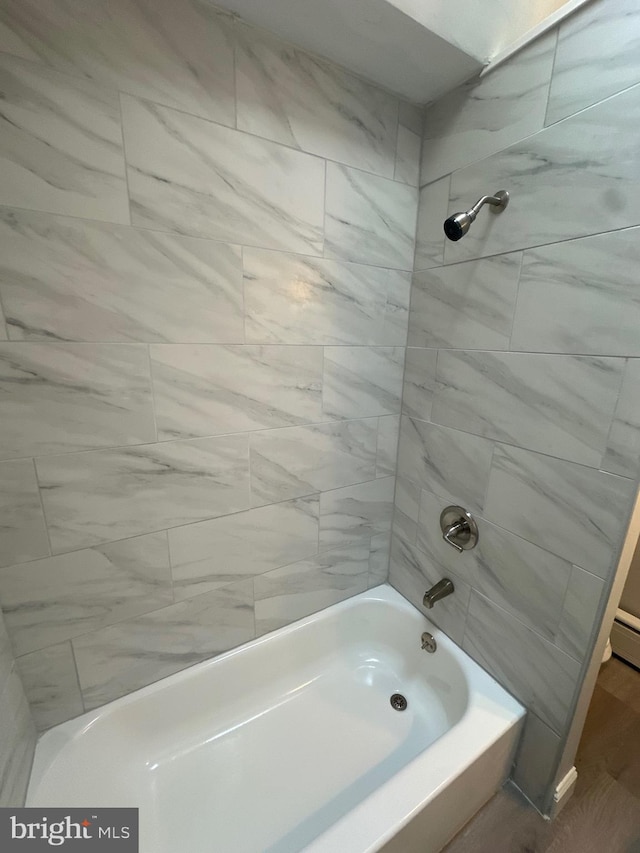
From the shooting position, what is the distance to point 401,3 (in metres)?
0.80

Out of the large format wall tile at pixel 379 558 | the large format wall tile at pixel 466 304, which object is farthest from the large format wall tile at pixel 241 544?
the large format wall tile at pixel 466 304

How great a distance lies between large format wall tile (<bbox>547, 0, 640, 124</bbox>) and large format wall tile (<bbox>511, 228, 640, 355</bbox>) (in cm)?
30

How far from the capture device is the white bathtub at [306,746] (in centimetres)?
91

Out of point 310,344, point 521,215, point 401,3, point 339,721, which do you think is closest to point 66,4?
point 401,3

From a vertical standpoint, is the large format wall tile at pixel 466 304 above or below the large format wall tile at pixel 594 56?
below

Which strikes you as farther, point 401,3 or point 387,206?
point 387,206

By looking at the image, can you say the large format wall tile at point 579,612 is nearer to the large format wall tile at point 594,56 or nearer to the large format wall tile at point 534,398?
the large format wall tile at point 534,398

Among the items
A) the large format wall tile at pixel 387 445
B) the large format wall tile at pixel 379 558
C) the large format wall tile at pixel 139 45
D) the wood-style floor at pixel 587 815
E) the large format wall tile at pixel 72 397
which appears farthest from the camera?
the large format wall tile at pixel 379 558

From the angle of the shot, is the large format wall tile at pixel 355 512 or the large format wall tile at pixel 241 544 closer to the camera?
the large format wall tile at pixel 241 544

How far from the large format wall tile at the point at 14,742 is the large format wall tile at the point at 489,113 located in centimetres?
185

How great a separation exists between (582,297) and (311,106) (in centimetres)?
90

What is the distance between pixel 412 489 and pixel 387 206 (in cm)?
104

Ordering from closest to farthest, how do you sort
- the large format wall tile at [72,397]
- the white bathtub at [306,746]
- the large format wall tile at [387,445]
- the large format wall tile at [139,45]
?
the large format wall tile at [139,45] → the large format wall tile at [72,397] → the white bathtub at [306,746] → the large format wall tile at [387,445]

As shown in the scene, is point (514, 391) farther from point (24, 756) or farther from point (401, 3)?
point (24, 756)
